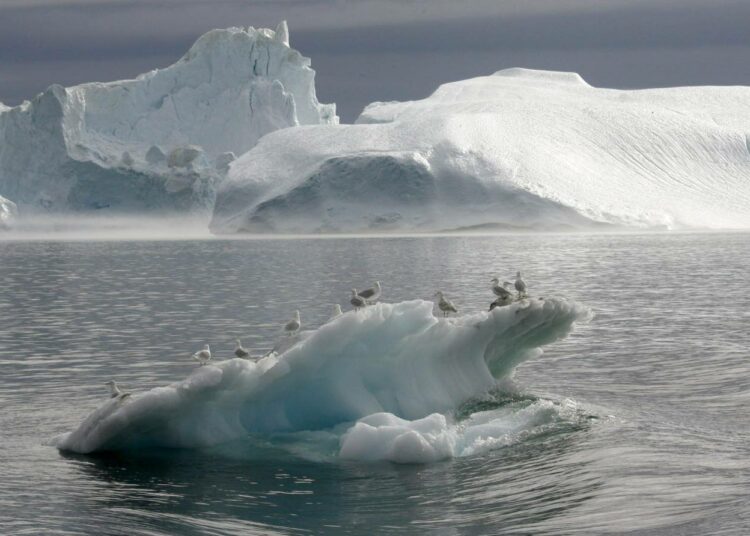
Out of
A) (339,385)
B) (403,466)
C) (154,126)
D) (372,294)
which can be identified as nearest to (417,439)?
(403,466)

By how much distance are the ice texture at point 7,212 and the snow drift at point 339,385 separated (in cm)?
8430

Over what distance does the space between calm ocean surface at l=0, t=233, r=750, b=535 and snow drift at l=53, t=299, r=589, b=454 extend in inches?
15.8

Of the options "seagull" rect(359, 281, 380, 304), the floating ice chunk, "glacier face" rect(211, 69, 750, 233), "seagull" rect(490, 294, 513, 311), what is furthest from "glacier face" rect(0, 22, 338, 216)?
the floating ice chunk

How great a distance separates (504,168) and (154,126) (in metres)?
31.0

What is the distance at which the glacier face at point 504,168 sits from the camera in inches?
3565

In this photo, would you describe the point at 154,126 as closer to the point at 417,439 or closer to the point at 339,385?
the point at 339,385

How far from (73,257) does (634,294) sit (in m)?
40.3

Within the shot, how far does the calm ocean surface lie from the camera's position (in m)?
12.7

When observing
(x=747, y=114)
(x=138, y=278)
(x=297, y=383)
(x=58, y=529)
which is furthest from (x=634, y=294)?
(x=747, y=114)

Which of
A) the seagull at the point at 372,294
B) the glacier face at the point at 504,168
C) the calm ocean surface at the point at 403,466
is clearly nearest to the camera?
the calm ocean surface at the point at 403,466

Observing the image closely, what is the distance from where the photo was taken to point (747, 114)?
117 meters

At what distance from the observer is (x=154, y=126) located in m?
104

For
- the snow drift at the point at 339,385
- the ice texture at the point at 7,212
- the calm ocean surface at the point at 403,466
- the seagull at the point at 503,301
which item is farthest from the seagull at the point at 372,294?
the ice texture at the point at 7,212

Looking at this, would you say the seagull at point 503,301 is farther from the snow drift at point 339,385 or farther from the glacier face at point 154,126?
the glacier face at point 154,126
